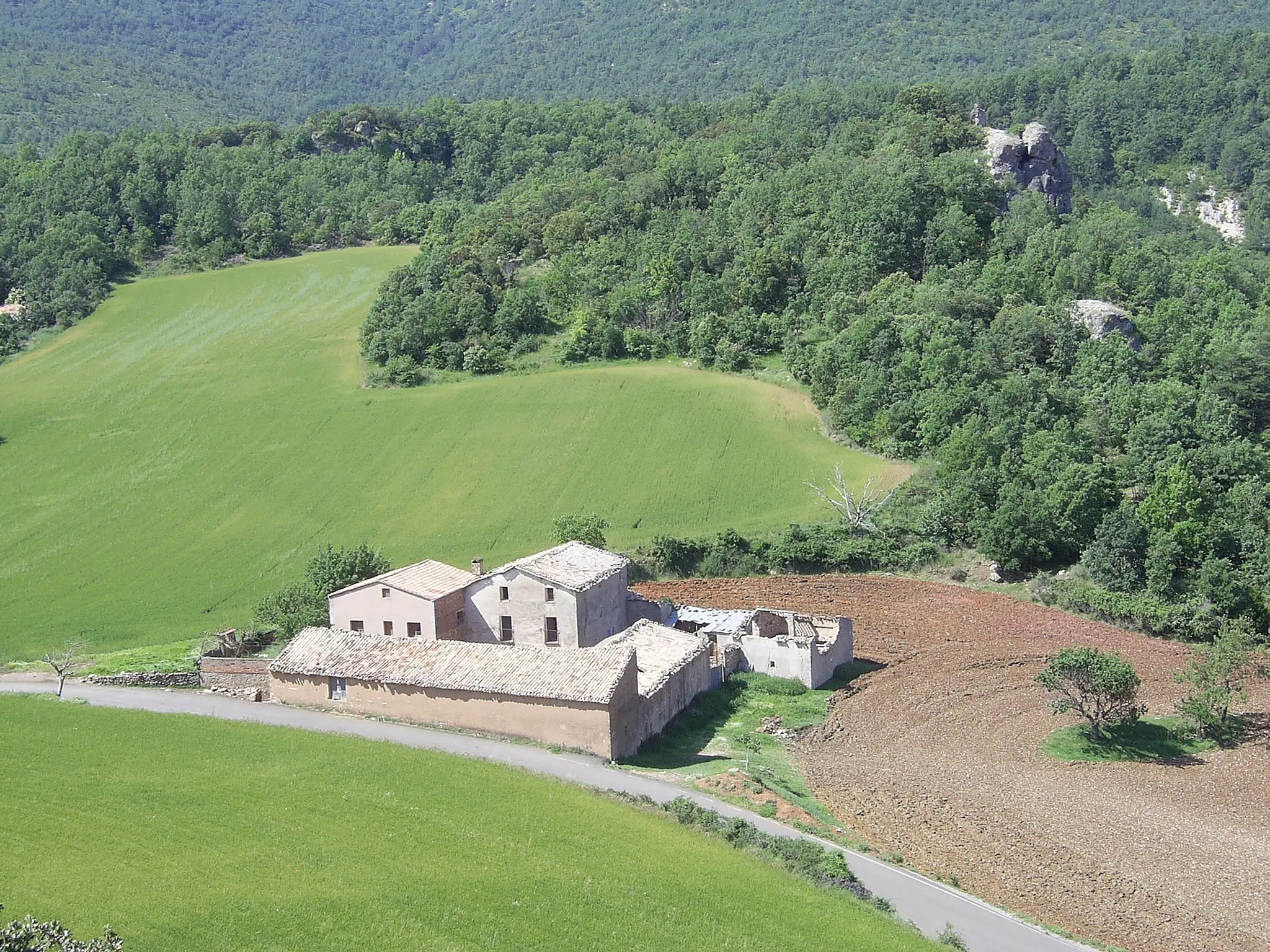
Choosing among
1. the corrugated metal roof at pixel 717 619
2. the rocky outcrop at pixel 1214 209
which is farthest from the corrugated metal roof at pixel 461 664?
the rocky outcrop at pixel 1214 209

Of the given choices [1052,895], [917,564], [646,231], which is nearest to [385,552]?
[917,564]


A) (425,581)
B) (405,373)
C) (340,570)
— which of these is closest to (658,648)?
(425,581)

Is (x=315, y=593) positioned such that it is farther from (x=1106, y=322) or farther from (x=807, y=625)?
Result: (x=1106, y=322)

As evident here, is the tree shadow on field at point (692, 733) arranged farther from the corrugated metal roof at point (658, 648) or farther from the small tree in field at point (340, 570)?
the small tree in field at point (340, 570)

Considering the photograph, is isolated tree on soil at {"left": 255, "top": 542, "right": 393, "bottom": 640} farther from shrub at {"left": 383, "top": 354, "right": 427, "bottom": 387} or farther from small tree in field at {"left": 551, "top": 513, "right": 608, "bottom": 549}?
shrub at {"left": 383, "top": 354, "right": 427, "bottom": 387}

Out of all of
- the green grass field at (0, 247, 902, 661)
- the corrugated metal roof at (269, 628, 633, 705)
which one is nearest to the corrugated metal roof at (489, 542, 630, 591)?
the corrugated metal roof at (269, 628, 633, 705)
